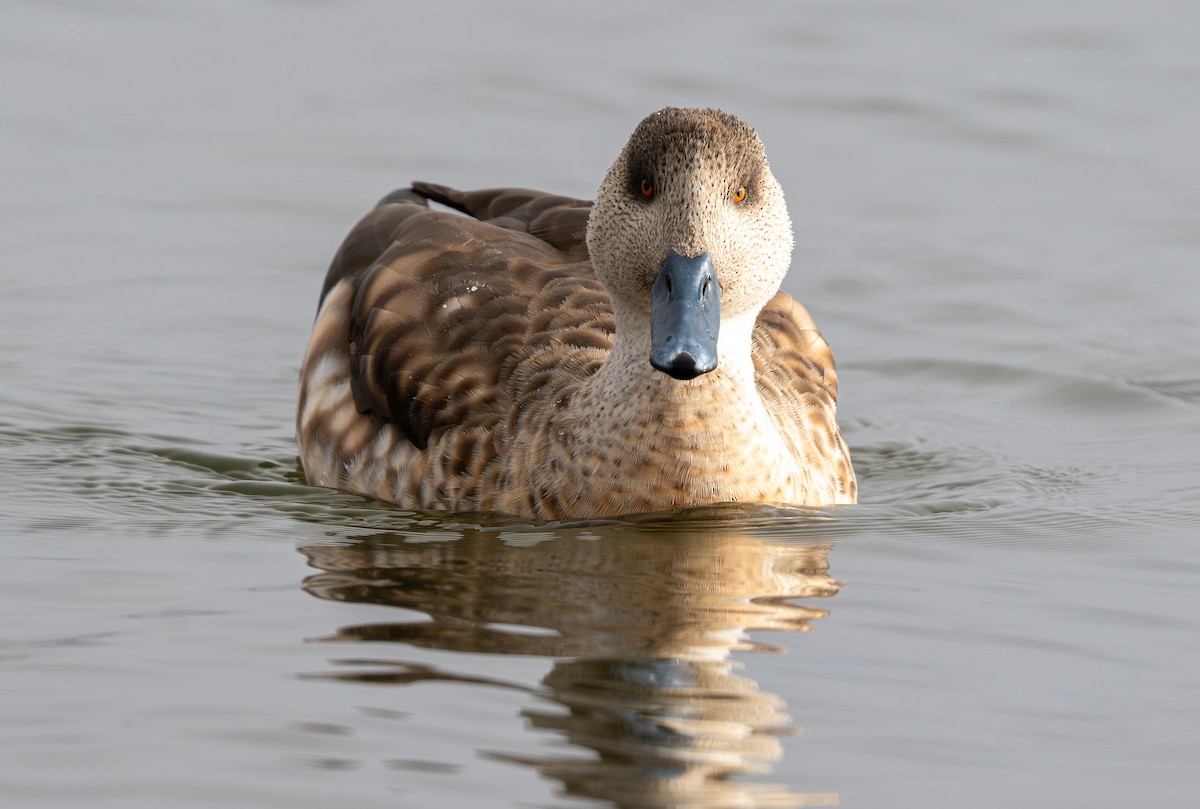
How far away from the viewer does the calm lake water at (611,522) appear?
20.4 ft

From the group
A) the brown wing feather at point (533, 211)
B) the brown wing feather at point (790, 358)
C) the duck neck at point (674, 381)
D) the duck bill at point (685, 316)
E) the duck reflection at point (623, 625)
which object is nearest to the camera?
the duck reflection at point (623, 625)

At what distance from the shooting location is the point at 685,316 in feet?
26.4

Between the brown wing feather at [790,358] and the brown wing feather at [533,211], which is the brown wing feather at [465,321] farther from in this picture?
the brown wing feather at [790,358]

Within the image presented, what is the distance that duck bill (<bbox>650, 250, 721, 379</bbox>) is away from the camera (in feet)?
25.9

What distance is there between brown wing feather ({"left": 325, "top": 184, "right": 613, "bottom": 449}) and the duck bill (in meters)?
1.10

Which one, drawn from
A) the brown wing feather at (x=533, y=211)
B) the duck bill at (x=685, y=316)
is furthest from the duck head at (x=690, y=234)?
the brown wing feather at (x=533, y=211)

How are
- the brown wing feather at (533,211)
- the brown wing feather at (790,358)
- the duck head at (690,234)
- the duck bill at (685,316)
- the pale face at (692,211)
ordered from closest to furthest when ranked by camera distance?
1. the duck bill at (685,316)
2. the duck head at (690,234)
3. the pale face at (692,211)
4. the brown wing feather at (790,358)
5. the brown wing feather at (533,211)

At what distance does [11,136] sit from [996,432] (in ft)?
25.0

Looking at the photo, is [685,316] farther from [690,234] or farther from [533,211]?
[533,211]

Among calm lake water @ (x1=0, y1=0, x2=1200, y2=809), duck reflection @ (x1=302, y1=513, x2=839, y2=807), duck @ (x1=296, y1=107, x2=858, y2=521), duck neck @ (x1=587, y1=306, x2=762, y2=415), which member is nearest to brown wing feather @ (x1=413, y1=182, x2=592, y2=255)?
duck @ (x1=296, y1=107, x2=858, y2=521)

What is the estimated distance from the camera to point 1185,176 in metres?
15.5

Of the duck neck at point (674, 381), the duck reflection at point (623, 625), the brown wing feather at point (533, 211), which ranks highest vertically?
the brown wing feather at point (533, 211)

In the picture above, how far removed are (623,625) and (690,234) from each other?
5.62ft

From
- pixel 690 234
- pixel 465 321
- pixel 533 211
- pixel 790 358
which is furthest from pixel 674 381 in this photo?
pixel 533 211
